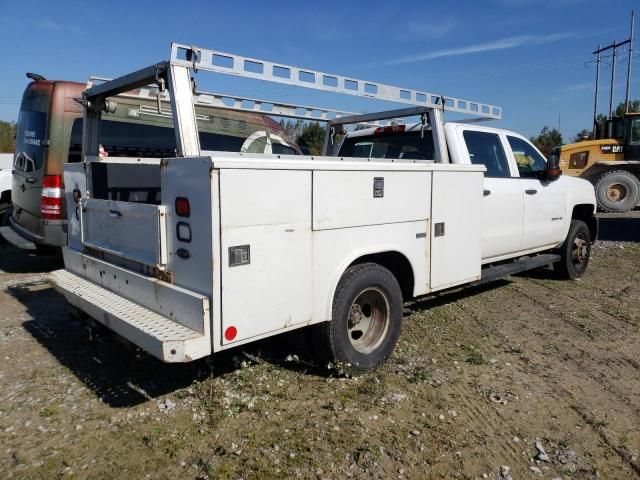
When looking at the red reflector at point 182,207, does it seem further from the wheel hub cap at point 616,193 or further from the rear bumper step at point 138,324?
the wheel hub cap at point 616,193

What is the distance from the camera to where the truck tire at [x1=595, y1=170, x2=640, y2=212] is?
16.7m

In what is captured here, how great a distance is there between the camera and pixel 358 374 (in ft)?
12.8

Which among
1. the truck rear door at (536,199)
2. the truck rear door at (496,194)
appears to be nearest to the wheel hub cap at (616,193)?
the truck rear door at (536,199)

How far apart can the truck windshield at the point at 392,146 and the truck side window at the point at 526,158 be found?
1.31 metres

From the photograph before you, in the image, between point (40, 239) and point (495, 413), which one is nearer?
point (495, 413)

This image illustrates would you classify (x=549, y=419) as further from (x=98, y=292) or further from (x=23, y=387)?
(x=23, y=387)

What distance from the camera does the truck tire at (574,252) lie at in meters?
7.08

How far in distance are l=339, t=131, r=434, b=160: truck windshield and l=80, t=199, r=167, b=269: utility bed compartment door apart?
292 centimetres

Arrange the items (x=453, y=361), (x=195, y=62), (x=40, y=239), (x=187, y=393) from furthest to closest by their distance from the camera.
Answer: (x=40, y=239) → (x=453, y=361) → (x=187, y=393) → (x=195, y=62)

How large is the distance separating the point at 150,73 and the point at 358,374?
2.59m

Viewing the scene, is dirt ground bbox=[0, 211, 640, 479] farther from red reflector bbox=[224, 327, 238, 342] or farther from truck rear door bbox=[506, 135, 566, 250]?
truck rear door bbox=[506, 135, 566, 250]

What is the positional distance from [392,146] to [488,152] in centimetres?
105

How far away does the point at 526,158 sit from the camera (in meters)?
6.34

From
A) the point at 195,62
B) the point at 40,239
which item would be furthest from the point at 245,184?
the point at 40,239
